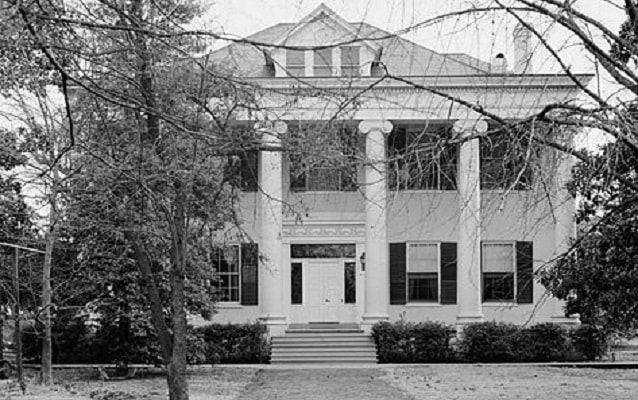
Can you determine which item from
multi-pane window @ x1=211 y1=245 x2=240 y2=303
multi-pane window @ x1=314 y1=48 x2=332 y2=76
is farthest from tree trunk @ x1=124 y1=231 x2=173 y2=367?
multi-pane window @ x1=211 y1=245 x2=240 y2=303

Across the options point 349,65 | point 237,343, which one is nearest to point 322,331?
point 237,343

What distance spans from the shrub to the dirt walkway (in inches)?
141

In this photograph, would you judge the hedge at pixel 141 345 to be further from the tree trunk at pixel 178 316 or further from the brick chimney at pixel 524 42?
the brick chimney at pixel 524 42

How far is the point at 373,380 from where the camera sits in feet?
65.9

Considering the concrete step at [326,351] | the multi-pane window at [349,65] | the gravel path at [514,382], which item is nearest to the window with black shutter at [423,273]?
the concrete step at [326,351]

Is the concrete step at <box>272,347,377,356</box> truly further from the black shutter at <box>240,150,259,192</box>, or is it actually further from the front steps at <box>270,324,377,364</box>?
the black shutter at <box>240,150,259,192</box>

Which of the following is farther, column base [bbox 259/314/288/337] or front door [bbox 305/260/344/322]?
front door [bbox 305/260/344/322]

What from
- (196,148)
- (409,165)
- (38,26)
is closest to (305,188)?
(196,148)

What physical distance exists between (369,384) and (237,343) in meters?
7.08

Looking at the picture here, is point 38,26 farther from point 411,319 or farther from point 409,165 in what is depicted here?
point 411,319

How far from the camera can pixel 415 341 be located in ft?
83.4

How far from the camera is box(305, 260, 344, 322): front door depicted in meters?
28.0

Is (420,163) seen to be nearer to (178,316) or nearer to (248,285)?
(178,316)

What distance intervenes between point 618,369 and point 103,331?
1228cm
